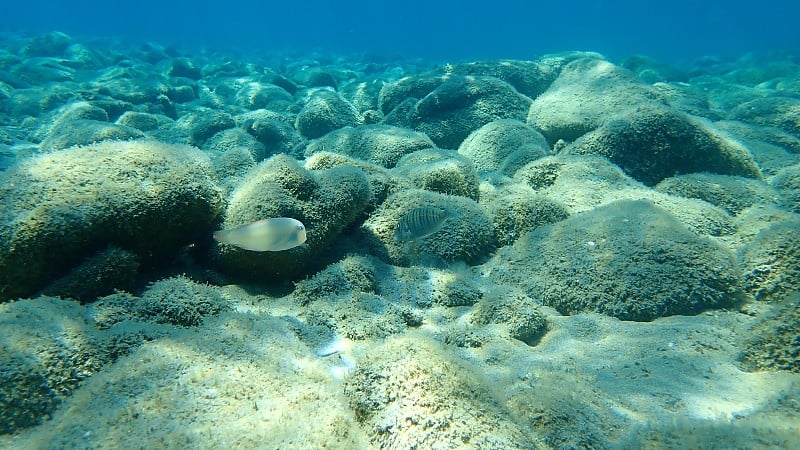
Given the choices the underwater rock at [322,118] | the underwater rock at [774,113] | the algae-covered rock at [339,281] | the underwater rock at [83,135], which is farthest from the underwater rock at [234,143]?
the underwater rock at [774,113]

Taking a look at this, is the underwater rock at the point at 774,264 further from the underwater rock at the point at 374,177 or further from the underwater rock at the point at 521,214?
the underwater rock at the point at 374,177

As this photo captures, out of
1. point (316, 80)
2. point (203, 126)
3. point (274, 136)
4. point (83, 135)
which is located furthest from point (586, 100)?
point (316, 80)

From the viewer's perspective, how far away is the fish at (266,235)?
2876mm

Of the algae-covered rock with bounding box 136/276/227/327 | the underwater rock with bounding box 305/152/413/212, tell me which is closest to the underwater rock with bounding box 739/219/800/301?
the underwater rock with bounding box 305/152/413/212

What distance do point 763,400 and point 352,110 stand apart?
397 inches

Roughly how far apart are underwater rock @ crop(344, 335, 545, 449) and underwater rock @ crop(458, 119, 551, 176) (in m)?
5.03

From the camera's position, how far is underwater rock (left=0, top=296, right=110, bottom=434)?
194cm

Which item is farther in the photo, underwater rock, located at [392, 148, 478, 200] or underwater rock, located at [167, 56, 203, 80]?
underwater rock, located at [167, 56, 203, 80]

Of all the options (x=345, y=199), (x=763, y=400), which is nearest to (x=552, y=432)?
(x=763, y=400)

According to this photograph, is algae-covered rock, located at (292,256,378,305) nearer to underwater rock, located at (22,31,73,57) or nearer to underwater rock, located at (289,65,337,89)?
underwater rock, located at (289,65,337,89)

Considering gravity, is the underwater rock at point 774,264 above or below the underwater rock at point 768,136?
below

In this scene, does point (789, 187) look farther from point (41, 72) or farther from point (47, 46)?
point (47, 46)

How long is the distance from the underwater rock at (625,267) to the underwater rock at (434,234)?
1.12 feet

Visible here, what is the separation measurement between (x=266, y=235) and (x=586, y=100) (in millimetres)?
7258
